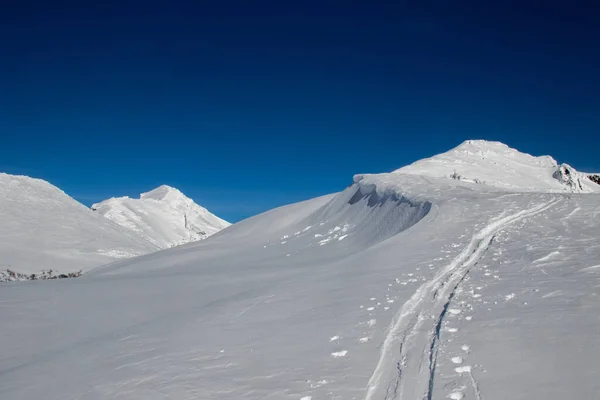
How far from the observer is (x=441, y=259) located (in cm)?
1141

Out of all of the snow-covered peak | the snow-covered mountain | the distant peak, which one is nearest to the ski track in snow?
the snow-covered mountain

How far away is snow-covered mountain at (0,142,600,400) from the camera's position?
5.29 meters

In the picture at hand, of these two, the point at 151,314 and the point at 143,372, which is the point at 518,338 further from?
the point at 151,314

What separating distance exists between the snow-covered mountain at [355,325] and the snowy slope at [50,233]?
1720 inches

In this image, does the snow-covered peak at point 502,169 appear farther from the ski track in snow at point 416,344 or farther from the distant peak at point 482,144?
the ski track in snow at point 416,344

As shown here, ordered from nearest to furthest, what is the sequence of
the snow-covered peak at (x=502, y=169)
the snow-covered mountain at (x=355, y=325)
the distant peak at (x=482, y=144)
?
the snow-covered mountain at (x=355, y=325) < the snow-covered peak at (x=502, y=169) < the distant peak at (x=482, y=144)

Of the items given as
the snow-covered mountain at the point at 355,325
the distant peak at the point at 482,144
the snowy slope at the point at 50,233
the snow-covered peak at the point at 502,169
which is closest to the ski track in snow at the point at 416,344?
the snow-covered mountain at the point at 355,325

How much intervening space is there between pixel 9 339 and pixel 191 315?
11.9ft

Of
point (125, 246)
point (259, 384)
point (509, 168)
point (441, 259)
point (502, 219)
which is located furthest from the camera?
point (125, 246)

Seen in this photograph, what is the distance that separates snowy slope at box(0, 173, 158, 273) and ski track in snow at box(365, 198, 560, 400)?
49623 millimetres

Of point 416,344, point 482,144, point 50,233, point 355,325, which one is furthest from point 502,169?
point 50,233

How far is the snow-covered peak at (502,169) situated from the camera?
173 feet

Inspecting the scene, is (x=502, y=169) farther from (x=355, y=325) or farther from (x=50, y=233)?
(x=50, y=233)

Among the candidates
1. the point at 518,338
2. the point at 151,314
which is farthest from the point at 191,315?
the point at 518,338
